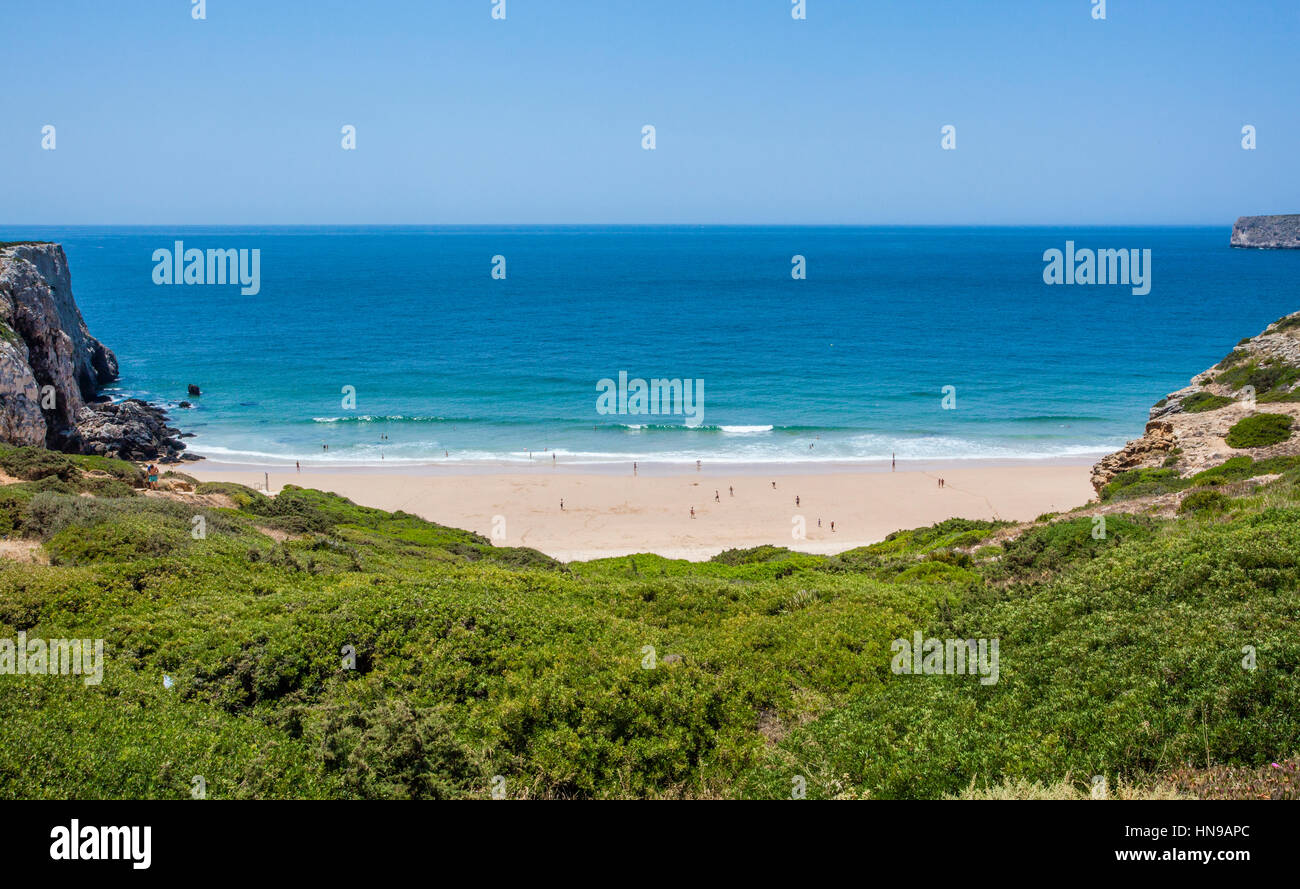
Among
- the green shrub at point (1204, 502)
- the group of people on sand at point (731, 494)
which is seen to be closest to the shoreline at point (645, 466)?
the group of people on sand at point (731, 494)

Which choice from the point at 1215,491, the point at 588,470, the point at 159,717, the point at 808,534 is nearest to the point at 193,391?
the point at 588,470

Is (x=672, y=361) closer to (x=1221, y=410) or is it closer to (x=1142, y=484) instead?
(x=1221, y=410)

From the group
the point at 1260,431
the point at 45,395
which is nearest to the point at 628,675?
the point at 1260,431

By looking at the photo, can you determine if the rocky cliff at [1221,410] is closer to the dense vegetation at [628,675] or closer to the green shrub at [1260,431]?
the green shrub at [1260,431]

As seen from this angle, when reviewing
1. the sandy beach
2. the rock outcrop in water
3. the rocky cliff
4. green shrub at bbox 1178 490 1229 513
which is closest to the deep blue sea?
the sandy beach
